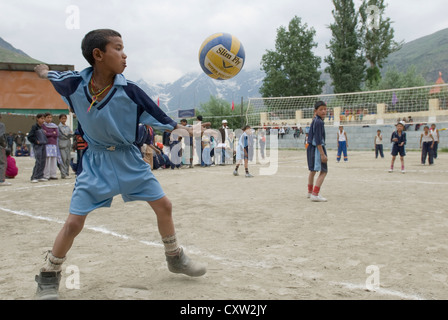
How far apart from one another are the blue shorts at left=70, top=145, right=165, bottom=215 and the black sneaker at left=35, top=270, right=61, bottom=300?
0.47 m

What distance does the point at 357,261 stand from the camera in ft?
11.7

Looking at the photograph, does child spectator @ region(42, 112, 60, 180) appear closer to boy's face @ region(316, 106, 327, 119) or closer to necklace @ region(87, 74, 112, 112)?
boy's face @ region(316, 106, 327, 119)

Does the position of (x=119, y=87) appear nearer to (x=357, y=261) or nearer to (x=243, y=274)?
(x=243, y=274)

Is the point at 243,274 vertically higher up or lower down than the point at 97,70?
lower down

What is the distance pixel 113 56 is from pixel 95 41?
16cm

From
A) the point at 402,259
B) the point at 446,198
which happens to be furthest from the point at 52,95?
the point at 402,259

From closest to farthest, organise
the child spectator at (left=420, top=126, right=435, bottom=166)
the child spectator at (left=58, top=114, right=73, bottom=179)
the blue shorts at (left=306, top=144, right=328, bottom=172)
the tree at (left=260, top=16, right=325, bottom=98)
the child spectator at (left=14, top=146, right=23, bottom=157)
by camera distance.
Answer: the blue shorts at (left=306, top=144, right=328, bottom=172) → the child spectator at (left=58, top=114, right=73, bottom=179) → the child spectator at (left=420, top=126, right=435, bottom=166) → the child spectator at (left=14, top=146, right=23, bottom=157) → the tree at (left=260, top=16, right=325, bottom=98)

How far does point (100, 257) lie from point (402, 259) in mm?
2806

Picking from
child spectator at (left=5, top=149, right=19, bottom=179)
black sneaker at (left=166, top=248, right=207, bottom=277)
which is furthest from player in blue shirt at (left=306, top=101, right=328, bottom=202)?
child spectator at (left=5, top=149, right=19, bottom=179)

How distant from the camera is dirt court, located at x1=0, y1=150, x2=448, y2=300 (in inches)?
115

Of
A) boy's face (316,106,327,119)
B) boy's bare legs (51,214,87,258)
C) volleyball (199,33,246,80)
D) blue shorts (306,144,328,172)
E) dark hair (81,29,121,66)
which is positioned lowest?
boy's bare legs (51,214,87,258)

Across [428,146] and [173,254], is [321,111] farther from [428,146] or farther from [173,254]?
[428,146]

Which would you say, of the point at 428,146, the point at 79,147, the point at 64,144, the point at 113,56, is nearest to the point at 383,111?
the point at 428,146

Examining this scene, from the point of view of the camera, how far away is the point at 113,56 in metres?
2.84
